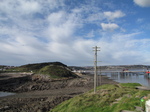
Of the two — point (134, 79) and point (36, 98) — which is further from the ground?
point (36, 98)

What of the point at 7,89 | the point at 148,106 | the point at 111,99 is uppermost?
the point at 148,106

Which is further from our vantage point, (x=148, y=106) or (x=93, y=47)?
(x=93, y=47)

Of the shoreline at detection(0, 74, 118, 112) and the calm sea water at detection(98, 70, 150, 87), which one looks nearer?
the shoreline at detection(0, 74, 118, 112)

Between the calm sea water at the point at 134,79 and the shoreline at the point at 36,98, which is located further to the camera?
the calm sea water at the point at 134,79

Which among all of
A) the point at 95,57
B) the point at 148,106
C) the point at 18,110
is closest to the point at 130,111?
the point at 148,106

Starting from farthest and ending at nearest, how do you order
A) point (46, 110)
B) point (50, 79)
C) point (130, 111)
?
point (50, 79) < point (46, 110) < point (130, 111)

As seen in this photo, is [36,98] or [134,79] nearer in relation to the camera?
[36,98]

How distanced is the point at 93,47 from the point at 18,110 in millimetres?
12940

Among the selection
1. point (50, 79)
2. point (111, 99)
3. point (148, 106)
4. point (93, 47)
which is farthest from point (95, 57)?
point (50, 79)

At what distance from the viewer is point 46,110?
15922 mm

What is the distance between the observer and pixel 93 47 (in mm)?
17531

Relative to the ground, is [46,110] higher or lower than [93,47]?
lower

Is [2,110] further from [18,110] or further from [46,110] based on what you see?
[46,110]

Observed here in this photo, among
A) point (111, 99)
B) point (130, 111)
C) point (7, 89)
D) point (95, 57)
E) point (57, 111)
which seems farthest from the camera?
point (7, 89)
